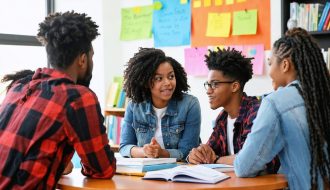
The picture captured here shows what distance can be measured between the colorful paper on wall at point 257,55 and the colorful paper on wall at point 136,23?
1034 mm

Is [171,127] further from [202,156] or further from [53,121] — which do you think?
[53,121]

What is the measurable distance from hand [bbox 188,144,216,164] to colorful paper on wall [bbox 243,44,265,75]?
4.86ft

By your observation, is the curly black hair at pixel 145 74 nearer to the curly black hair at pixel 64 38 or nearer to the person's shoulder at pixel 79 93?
the curly black hair at pixel 64 38

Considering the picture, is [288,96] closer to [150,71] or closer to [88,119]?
[88,119]

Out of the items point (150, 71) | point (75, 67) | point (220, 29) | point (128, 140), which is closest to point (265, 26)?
point (220, 29)

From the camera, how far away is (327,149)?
→ 5.93 feet

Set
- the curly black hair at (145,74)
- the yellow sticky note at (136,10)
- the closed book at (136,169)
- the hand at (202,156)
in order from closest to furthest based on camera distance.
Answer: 1. the closed book at (136,169)
2. the hand at (202,156)
3. the curly black hair at (145,74)
4. the yellow sticky note at (136,10)

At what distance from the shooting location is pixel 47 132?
5.34 ft

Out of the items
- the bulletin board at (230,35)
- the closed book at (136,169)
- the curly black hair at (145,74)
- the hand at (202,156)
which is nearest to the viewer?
the closed book at (136,169)

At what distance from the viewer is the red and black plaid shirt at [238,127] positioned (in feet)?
7.47

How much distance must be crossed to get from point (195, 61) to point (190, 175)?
230 cm

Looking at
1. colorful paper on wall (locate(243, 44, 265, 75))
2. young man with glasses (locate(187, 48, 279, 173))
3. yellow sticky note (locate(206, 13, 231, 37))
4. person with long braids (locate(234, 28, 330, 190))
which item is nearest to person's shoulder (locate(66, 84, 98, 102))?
person with long braids (locate(234, 28, 330, 190))

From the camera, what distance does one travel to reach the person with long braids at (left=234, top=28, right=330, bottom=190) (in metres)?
1.77

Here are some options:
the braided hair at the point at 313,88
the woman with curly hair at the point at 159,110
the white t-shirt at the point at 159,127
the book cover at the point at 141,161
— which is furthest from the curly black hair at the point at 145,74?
the braided hair at the point at 313,88
